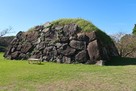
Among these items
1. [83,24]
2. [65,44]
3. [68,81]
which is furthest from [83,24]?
[68,81]

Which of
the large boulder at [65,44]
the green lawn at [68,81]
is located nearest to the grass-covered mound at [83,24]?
the large boulder at [65,44]

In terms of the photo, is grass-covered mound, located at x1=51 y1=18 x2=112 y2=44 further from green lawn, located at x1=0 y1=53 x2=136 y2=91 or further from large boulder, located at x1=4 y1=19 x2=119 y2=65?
green lawn, located at x1=0 y1=53 x2=136 y2=91

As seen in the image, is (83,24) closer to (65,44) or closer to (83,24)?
(83,24)

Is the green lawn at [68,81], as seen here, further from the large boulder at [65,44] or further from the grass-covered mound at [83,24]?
the grass-covered mound at [83,24]

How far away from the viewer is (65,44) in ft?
55.1

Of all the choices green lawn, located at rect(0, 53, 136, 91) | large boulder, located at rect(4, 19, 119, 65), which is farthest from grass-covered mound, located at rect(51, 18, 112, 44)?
green lawn, located at rect(0, 53, 136, 91)

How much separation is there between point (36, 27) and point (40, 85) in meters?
10.5

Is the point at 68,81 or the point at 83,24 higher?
the point at 83,24

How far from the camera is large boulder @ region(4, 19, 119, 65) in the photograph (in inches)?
626

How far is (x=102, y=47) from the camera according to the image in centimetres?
1633

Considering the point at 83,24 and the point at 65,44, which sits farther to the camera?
the point at 83,24

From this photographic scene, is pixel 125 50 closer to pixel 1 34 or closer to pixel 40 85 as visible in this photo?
pixel 40 85

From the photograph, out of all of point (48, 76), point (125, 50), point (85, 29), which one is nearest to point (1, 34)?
point (125, 50)

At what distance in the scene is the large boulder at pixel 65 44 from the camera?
15891mm
